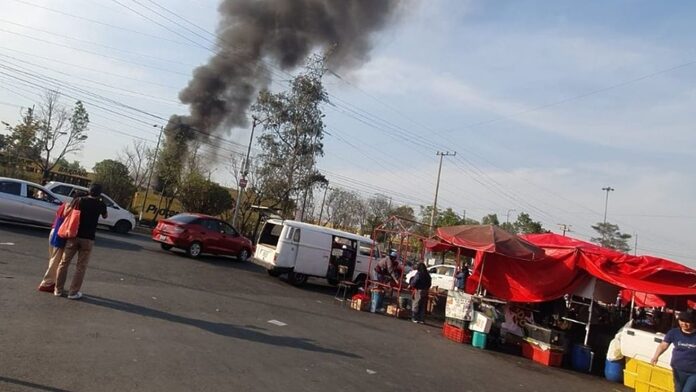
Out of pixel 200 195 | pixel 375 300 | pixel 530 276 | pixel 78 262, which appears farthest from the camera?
pixel 200 195

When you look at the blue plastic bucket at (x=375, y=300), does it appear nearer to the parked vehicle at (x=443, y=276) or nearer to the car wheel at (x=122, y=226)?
the parked vehicle at (x=443, y=276)

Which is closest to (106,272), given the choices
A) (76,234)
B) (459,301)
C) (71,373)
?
(76,234)

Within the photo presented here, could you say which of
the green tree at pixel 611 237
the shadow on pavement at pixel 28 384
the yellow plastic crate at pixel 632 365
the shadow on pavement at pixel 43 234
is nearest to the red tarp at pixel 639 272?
the yellow plastic crate at pixel 632 365

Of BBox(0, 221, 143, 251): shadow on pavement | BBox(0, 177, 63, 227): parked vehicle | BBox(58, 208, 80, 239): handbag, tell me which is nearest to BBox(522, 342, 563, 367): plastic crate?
BBox(58, 208, 80, 239): handbag

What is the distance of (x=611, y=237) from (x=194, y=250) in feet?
222

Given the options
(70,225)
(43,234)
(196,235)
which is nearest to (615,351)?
(70,225)

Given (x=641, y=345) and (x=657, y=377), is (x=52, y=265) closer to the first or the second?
(x=657, y=377)

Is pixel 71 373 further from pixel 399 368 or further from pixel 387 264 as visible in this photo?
pixel 387 264

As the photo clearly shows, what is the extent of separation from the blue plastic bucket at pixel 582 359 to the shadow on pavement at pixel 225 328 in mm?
5832

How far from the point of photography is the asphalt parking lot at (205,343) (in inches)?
211

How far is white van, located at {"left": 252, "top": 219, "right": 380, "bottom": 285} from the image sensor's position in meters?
16.1

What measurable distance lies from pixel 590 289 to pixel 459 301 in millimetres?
3124

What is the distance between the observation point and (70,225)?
8.06 m

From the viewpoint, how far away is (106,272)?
435 inches
